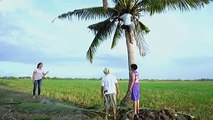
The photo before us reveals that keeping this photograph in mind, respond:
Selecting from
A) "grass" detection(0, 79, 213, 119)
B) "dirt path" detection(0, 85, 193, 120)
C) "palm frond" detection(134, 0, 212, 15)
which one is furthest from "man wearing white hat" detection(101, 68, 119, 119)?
"palm frond" detection(134, 0, 212, 15)

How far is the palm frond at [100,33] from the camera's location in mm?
22670

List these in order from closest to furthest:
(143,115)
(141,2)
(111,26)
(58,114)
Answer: (143,115) < (58,114) < (141,2) < (111,26)

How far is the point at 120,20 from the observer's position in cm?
2202

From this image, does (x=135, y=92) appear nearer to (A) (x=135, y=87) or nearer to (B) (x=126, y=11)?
(A) (x=135, y=87)

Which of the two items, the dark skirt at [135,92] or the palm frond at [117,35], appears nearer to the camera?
the dark skirt at [135,92]

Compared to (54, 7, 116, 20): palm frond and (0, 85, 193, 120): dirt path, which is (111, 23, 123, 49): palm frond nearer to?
(54, 7, 116, 20): palm frond

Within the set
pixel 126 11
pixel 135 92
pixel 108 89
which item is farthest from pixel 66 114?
pixel 126 11

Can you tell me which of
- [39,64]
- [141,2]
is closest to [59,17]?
[39,64]

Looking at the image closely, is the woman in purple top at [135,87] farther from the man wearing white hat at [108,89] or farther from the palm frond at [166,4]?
the palm frond at [166,4]

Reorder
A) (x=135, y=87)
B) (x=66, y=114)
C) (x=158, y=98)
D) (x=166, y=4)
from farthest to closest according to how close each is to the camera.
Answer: (x=158, y=98), (x=166, y=4), (x=66, y=114), (x=135, y=87)

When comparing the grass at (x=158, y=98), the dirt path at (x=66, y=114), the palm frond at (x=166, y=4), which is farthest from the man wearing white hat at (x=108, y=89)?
the palm frond at (x=166, y=4)

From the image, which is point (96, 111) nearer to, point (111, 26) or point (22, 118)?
point (22, 118)

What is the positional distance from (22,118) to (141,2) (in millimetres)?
9293

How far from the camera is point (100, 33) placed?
23.2 metres
